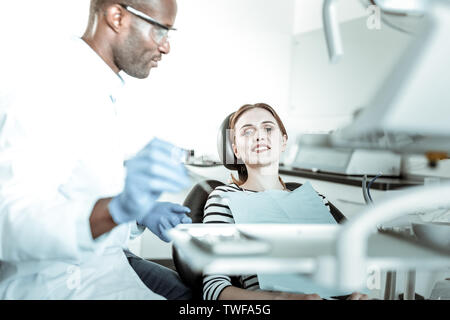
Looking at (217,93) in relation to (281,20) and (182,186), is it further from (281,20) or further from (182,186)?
(182,186)

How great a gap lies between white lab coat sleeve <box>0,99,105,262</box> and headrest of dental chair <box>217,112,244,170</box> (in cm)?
85

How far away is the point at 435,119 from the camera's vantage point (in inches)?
20.5

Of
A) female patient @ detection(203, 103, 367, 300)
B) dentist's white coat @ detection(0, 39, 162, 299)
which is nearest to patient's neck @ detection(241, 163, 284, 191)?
female patient @ detection(203, 103, 367, 300)

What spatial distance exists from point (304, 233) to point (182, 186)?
9.4 inches

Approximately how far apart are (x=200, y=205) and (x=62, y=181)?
71 cm

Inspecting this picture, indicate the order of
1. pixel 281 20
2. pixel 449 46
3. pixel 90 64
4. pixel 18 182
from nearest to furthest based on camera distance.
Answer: pixel 449 46 < pixel 18 182 < pixel 90 64 < pixel 281 20

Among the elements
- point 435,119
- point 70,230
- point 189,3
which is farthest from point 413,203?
point 189,3

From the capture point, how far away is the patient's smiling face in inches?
64.7

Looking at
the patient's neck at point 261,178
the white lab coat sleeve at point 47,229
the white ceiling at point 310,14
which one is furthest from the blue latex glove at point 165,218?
the white ceiling at point 310,14

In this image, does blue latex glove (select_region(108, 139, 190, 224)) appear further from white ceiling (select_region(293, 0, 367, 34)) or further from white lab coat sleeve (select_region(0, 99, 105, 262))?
white ceiling (select_region(293, 0, 367, 34))

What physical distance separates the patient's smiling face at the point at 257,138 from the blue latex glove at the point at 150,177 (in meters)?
0.89

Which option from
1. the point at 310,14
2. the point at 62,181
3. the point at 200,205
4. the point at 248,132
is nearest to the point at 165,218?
the point at 200,205

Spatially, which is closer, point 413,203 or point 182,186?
point 413,203

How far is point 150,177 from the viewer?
738 mm
